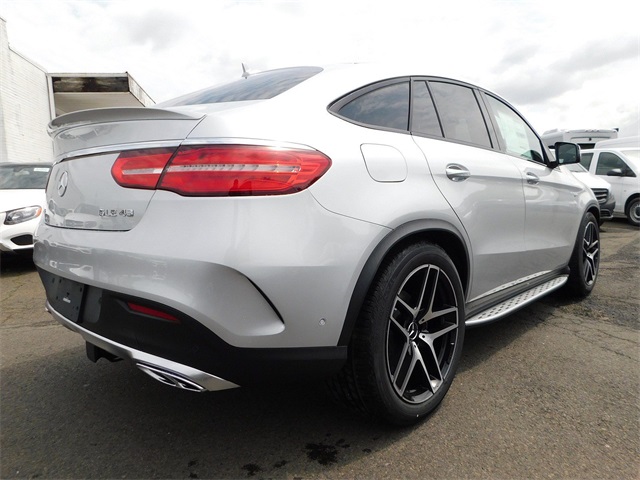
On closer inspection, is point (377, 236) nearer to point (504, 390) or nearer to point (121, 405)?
point (504, 390)

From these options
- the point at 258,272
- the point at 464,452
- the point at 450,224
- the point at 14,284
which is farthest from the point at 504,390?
the point at 14,284

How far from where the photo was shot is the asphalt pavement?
180 centimetres

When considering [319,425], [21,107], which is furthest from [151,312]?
[21,107]

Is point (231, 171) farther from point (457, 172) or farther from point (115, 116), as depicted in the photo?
point (457, 172)

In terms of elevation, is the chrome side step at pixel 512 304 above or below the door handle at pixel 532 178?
below

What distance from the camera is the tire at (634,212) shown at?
33.6ft

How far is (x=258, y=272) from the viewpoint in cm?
152

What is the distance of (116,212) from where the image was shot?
1700 millimetres

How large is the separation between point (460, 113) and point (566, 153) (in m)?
1.43

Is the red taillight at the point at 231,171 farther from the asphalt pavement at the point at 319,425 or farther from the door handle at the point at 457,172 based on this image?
the asphalt pavement at the point at 319,425

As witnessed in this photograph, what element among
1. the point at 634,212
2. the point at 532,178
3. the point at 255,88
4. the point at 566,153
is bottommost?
the point at 634,212

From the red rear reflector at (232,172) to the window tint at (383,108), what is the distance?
1.52ft

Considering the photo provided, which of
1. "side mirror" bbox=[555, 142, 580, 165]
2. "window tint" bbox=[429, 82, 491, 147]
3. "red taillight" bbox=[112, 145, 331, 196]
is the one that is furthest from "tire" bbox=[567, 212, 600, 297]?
"red taillight" bbox=[112, 145, 331, 196]

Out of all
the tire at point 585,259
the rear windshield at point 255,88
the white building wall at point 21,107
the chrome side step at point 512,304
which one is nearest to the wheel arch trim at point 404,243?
the chrome side step at point 512,304
